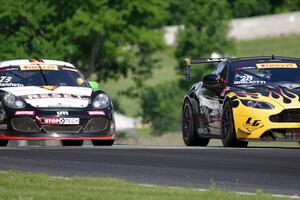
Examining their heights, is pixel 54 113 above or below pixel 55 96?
below

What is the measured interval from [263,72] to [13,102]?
377 centimetres

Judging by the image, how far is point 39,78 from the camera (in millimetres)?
21266

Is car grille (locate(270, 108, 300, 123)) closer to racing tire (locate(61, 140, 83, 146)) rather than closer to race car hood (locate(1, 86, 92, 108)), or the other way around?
race car hood (locate(1, 86, 92, 108))

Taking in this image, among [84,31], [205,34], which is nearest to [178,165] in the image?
[84,31]

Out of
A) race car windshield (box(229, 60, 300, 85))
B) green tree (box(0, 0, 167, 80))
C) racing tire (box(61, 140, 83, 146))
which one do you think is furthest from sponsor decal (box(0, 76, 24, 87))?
green tree (box(0, 0, 167, 80))

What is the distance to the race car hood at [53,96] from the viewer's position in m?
19.9

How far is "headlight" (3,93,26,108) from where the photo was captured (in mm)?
19781

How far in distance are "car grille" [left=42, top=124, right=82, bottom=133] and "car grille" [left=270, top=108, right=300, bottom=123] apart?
317cm

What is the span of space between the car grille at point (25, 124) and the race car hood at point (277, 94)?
310 centimetres

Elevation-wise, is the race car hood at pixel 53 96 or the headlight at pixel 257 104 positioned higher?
the headlight at pixel 257 104

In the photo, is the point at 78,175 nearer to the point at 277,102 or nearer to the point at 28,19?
the point at 277,102

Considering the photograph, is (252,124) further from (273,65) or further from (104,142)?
(104,142)

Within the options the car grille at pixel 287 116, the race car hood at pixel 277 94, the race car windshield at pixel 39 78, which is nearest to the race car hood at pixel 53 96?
the race car windshield at pixel 39 78

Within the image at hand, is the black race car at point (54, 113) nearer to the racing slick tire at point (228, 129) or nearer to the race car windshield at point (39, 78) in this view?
the race car windshield at point (39, 78)
